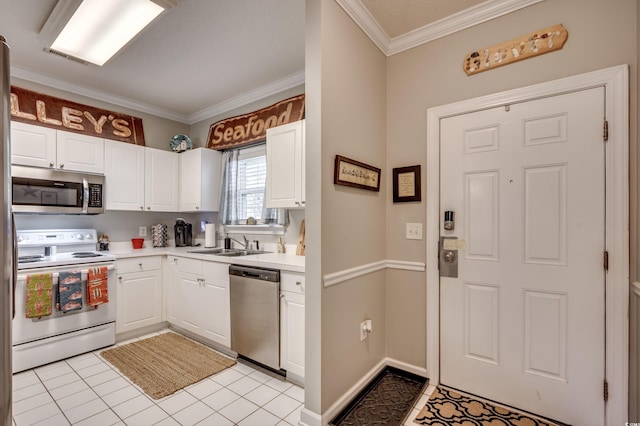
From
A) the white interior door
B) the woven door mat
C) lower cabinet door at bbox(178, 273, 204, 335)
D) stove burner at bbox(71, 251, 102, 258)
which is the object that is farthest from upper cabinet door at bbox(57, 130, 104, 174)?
the white interior door

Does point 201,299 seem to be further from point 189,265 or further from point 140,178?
point 140,178

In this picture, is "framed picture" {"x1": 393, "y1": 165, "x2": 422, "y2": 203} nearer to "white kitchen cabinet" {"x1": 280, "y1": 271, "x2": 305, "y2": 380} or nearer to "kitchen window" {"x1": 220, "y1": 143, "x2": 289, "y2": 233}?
"white kitchen cabinet" {"x1": 280, "y1": 271, "x2": 305, "y2": 380}

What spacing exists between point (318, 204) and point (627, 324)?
1.82 m

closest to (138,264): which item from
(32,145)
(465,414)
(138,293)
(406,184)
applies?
(138,293)

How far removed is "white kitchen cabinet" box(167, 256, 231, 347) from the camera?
2.77 m

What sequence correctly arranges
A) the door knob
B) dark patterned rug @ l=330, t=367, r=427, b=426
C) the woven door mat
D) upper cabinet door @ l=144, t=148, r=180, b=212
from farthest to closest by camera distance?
upper cabinet door @ l=144, t=148, r=180, b=212
the woven door mat
the door knob
dark patterned rug @ l=330, t=367, r=427, b=426

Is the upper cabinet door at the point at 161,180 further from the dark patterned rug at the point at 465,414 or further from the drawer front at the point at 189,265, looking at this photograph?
the dark patterned rug at the point at 465,414

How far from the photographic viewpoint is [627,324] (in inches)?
63.8

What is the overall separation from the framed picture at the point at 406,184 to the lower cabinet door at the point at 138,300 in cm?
280

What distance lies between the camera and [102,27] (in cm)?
216

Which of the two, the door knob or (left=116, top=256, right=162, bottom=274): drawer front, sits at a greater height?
the door knob

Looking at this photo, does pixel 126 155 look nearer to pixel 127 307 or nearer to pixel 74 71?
pixel 74 71

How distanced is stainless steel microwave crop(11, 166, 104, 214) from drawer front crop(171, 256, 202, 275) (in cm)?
104

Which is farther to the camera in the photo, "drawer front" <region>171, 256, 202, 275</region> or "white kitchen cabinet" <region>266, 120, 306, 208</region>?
"drawer front" <region>171, 256, 202, 275</region>
